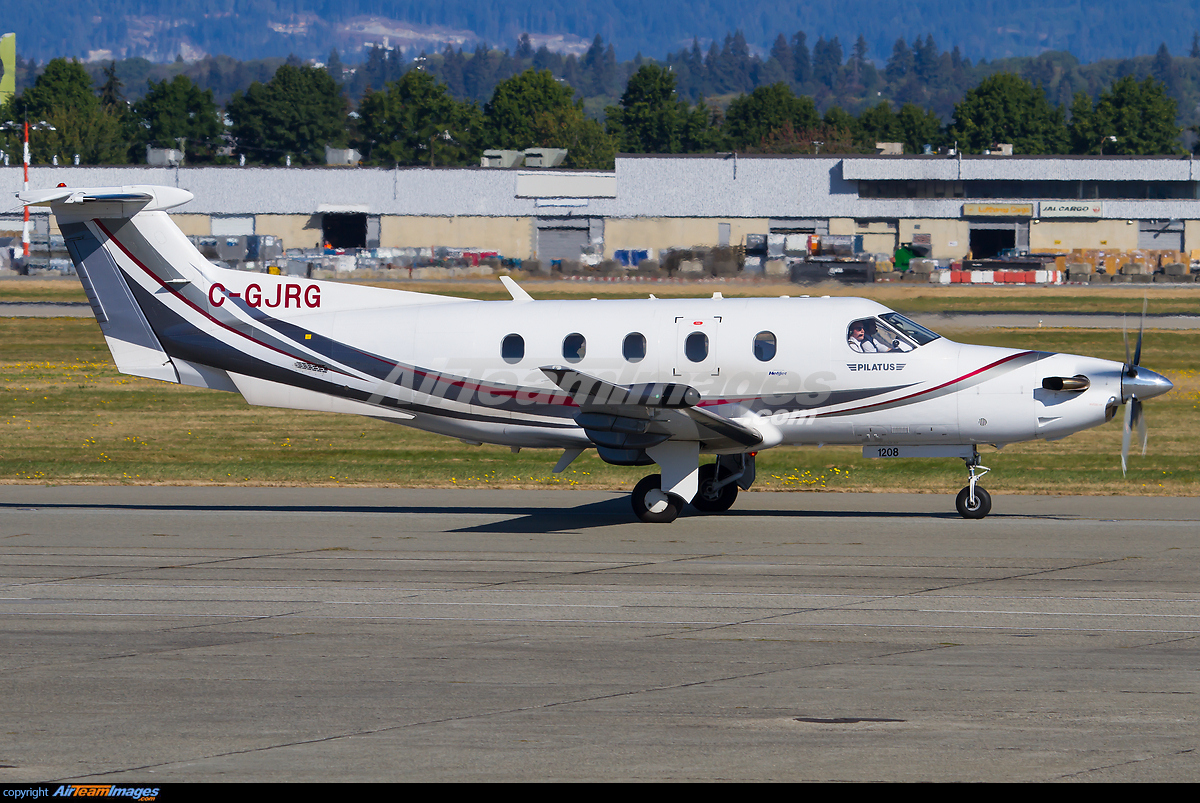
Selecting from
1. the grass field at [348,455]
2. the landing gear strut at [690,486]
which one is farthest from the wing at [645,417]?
the grass field at [348,455]

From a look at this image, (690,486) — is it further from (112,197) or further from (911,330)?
(112,197)

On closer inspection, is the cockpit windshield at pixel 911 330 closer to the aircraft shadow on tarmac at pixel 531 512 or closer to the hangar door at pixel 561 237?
the aircraft shadow on tarmac at pixel 531 512

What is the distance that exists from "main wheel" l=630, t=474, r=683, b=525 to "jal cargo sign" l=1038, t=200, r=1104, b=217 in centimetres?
9051

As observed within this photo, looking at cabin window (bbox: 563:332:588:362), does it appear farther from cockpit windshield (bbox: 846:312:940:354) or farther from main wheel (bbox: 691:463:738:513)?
cockpit windshield (bbox: 846:312:940:354)

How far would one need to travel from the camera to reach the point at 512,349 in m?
19.1

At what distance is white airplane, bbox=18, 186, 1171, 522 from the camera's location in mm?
18188

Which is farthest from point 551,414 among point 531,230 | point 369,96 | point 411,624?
point 369,96

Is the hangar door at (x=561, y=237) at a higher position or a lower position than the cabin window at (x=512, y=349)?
higher

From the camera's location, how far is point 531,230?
102 meters

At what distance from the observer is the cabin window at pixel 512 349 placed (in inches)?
752

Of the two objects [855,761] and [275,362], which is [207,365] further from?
[855,761]

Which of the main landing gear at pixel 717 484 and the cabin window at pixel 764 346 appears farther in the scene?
the main landing gear at pixel 717 484

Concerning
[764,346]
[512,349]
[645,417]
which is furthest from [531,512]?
[764,346]

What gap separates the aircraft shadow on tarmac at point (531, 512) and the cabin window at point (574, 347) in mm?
2265
